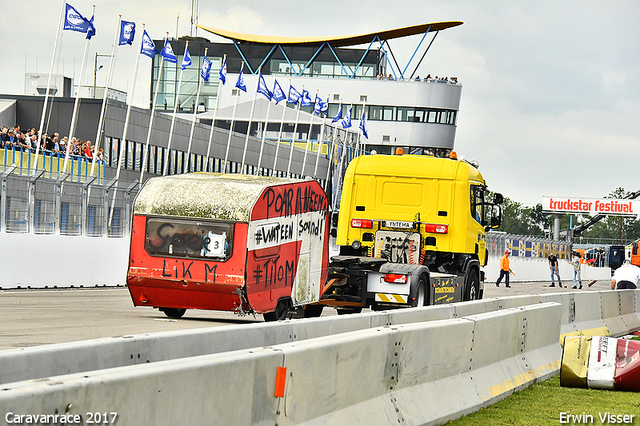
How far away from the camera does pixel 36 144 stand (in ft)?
121

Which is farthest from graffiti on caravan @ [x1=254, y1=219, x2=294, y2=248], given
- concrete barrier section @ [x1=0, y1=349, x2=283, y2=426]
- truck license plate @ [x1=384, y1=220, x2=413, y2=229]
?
concrete barrier section @ [x1=0, y1=349, x2=283, y2=426]

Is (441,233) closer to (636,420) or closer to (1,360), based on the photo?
(636,420)

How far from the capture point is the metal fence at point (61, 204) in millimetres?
23078

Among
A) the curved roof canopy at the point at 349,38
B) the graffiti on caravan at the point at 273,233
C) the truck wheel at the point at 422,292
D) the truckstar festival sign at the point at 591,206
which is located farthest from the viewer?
the truckstar festival sign at the point at 591,206

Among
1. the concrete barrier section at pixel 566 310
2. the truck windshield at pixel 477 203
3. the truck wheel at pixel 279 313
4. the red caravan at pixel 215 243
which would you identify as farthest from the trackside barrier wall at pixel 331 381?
the truck windshield at pixel 477 203

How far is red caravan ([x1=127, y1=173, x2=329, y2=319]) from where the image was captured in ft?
49.8

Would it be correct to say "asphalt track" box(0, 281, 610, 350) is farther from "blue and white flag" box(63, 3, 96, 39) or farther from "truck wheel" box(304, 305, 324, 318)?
"blue and white flag" box(63, 3, 96, 39)

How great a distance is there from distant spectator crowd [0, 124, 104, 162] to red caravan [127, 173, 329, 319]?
65.2 feet

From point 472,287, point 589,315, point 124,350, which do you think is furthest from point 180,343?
point 472,287

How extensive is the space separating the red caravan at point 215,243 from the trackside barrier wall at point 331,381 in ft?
18.1

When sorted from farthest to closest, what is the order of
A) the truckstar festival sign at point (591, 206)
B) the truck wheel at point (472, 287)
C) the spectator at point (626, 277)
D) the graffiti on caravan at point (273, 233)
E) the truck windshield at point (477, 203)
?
1. the truckstar festival sign at point (591, 206)
2. the truck wheel at point (472, 287)
3. the truck windshield at point (477, 203)
4. the spectator at point (626, 277)
5. the graffiti on caravan at point (273, 233)

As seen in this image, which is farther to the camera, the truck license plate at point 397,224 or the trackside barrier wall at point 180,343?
the truck license plate at point 397,224

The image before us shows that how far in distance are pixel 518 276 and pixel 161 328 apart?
42.5 m

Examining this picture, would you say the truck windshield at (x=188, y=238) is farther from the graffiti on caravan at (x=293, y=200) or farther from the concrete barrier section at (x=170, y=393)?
the concrete barrier section at (x=170, y=393)
